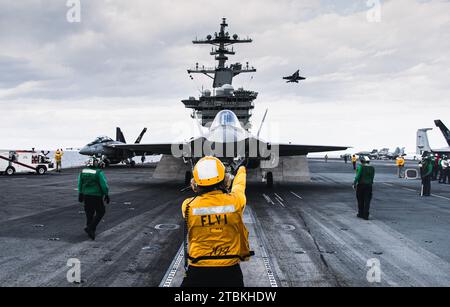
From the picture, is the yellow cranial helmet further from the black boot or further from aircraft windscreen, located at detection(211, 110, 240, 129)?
aircraft windscreen, located at detection(211, 110, 240, 129)

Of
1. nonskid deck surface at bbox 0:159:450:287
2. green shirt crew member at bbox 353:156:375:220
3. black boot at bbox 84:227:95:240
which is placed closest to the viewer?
nonskid deck surface at bbox 0:159:450:287

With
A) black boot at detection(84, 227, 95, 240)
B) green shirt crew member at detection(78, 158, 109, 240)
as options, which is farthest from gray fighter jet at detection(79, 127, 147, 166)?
black boot at detection(84, 227, 95, 240)

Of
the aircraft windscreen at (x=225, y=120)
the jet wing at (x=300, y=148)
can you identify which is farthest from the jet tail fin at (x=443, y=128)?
the aircraft windscreen at (x=225, y=120)

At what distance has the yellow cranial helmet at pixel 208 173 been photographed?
10.1ft

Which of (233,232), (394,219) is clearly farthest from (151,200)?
(233,232)

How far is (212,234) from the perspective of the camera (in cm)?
305

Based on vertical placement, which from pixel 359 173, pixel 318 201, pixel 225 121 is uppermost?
pixel 225 121

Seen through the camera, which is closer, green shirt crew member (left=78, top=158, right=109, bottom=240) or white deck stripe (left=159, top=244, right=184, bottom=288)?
white deck stripe (left=159, top=244, right=184, bottom=288)

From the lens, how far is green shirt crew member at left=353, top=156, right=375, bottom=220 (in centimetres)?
1061

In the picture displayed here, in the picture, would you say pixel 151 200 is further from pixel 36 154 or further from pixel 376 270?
pixel 36 154

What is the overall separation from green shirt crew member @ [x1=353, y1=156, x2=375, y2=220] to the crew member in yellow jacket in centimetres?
859
